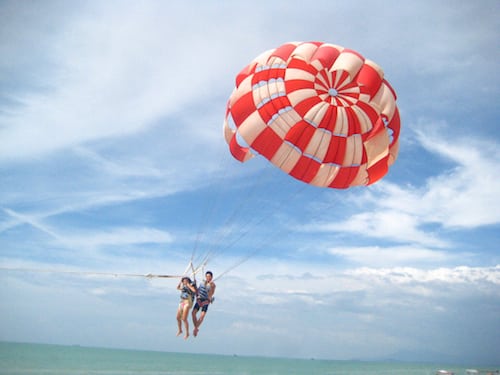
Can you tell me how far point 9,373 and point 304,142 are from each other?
108 feet

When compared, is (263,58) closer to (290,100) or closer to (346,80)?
(290,100)

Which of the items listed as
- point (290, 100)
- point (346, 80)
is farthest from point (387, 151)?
point (290, 100)

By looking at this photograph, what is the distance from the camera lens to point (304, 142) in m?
9.65

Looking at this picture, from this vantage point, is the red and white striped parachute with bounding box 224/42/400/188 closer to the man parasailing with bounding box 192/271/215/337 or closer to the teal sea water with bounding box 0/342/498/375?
the man parasailing with bounding box 192/271/215/337

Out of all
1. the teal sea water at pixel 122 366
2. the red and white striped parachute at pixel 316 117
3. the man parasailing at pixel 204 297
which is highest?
the red and white striped parachute at pixel 316 117

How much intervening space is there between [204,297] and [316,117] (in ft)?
15.3

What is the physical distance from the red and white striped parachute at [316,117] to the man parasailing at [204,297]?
10.2 feet

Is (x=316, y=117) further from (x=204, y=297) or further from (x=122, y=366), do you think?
(x=122, y=366)

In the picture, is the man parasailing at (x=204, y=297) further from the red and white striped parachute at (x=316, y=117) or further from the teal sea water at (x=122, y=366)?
the teal sea water at (x=122, y=366)

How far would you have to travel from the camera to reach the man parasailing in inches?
354

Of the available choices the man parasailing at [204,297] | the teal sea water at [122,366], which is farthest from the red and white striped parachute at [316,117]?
the teal sea water at [122,366]

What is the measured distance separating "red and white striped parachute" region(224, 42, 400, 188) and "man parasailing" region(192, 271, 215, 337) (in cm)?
312

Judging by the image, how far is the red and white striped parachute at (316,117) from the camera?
A: 29.0 feet

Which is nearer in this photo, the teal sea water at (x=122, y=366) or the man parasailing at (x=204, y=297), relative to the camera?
the man parasailing at (x=204, y=297)
